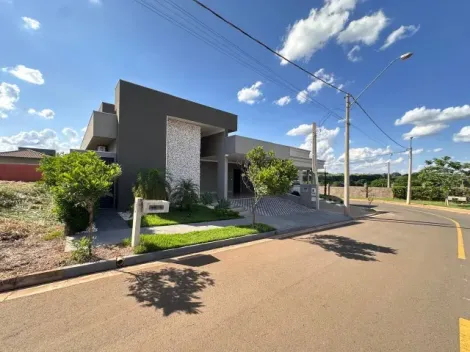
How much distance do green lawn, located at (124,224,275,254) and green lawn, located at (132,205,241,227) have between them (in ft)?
5.83

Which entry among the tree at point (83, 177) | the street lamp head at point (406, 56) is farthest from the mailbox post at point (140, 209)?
the street lamp head at point (406, 56)

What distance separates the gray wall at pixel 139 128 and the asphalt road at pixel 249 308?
7.66 m

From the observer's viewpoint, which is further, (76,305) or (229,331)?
(76,305)

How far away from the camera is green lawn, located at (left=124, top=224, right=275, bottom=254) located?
5.95m

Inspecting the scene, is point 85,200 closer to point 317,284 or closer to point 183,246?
point 183,246

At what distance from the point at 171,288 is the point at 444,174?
34.1 m

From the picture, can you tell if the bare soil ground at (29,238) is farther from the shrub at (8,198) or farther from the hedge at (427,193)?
the hedge at (427,193)

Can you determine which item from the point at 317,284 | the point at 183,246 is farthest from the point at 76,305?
the point at 317,284

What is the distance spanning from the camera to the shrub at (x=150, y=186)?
10594mm

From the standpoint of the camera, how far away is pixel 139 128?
12.1m

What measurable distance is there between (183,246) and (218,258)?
3.54 ft

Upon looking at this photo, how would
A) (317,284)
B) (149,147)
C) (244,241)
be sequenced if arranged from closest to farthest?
(317,284)
(244,241)
(149,147)

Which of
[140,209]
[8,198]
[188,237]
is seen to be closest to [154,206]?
[140,209]

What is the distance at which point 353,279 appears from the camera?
15.6 ft
